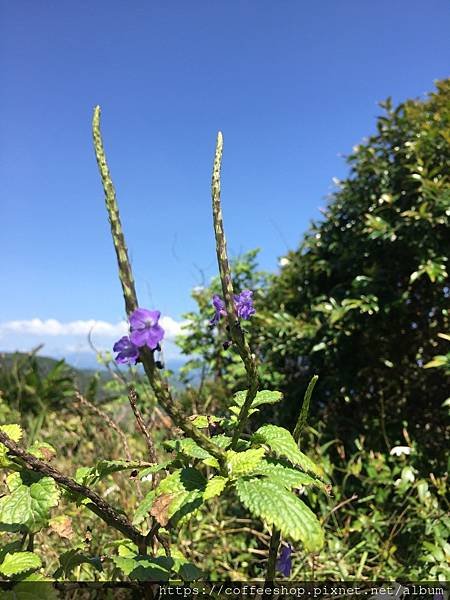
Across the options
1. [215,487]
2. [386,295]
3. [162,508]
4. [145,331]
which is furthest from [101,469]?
[386,295]

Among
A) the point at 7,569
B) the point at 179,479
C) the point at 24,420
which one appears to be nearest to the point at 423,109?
the point at 179,479

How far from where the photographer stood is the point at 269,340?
367 centimetres

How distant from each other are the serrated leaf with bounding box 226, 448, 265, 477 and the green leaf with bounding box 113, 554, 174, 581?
1.02 feet

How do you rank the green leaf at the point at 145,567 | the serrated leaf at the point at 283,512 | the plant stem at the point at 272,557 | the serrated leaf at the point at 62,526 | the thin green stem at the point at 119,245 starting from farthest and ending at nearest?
1. the serrated leaf at the point at 62,526
2. the plant stem at the point at 272,557
3. the green leaf at the point at 145,567
4. the serrated leaf at the point at 283,512
5. the thin green stem at the point at 119,245

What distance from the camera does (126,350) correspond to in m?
0.97

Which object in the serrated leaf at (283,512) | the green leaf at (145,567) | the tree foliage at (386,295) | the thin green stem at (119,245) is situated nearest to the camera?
the thin green stem at (119,245)

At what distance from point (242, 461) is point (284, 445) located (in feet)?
0.43

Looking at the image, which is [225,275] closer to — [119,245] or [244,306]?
[119,245]

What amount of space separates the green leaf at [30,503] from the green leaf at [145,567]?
19 cm

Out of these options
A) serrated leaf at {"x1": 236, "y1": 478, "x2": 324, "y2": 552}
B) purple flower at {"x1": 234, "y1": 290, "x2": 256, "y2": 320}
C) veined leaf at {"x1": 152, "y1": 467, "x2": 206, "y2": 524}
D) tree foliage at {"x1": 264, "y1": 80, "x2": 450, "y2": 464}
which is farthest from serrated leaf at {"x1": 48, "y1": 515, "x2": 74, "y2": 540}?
tree foliage at {"x1": 264, "y1": 80, "x2": 450, "y2": 464}

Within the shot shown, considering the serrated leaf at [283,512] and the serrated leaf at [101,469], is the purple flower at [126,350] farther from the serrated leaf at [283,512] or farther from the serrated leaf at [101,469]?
the serrated leaf at [101,469]

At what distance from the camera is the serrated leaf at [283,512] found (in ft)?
3.39

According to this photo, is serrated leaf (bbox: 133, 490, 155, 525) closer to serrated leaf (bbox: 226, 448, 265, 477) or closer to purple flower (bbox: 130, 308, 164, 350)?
serrated leaf (bbox: 226, 448, 265, 477)

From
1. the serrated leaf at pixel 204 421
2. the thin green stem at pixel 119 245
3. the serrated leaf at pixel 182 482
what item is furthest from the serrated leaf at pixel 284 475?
the thin green stem at pixel 119 245
